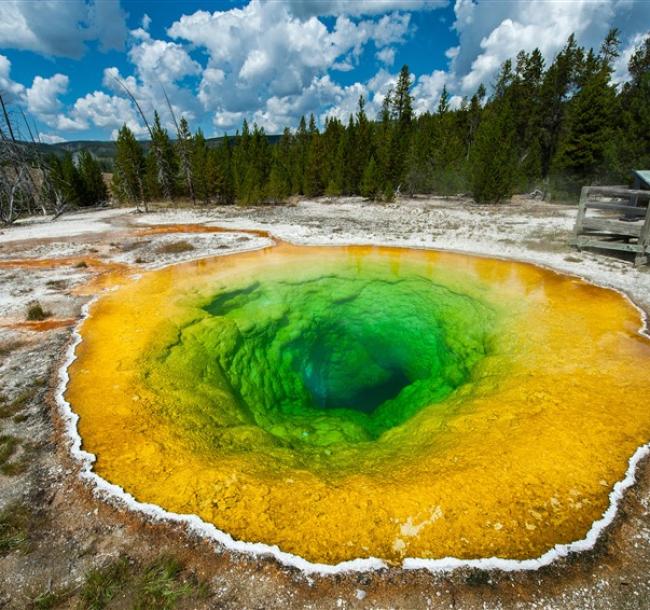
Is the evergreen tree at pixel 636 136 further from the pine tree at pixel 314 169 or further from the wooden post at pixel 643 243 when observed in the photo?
the pine tree at pixel 314 169

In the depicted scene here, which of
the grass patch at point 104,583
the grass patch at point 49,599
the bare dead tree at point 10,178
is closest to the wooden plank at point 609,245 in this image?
the grass patch at point 104,583

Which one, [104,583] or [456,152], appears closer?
[104,583]

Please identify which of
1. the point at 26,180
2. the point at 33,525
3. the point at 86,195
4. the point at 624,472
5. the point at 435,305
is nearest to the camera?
the point at 33,525

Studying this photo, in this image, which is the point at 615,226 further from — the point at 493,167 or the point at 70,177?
the point at 70,177

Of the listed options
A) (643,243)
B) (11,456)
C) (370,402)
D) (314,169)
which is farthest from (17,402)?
(314,169)

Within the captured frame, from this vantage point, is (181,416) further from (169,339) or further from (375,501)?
(375,501)

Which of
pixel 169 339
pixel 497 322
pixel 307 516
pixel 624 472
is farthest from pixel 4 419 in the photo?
pixel 497 322
